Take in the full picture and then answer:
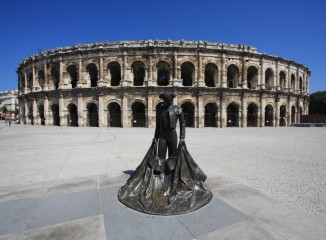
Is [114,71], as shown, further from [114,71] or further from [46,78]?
[46,78]

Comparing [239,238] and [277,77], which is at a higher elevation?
[277,77]

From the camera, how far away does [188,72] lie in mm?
25250

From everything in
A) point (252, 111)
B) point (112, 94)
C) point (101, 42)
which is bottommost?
point (252, 111)

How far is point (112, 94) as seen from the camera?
22.4m

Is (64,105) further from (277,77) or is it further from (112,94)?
(277,77)

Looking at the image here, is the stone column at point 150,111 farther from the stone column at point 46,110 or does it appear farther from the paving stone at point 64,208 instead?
the paving stone at point 64,208

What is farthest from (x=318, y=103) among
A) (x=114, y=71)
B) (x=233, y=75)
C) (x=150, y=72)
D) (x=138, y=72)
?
(x=114, y=71)

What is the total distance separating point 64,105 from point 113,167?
21446 mm

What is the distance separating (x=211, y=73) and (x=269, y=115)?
33.1 ft

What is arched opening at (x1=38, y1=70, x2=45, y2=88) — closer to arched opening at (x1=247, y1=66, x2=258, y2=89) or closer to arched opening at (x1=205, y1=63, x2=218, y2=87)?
arched opening at (x1=205, y1=63, x2=218, y2=87)

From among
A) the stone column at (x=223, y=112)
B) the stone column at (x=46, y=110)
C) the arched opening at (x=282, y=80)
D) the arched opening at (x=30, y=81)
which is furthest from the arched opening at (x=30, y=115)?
the arched opening at (x=282, y=80)

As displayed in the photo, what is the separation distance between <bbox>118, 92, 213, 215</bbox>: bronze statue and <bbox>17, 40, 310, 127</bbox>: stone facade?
18132 mm

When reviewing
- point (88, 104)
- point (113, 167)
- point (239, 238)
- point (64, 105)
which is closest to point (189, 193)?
point (239, 238)

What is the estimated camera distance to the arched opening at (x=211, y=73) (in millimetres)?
23447
